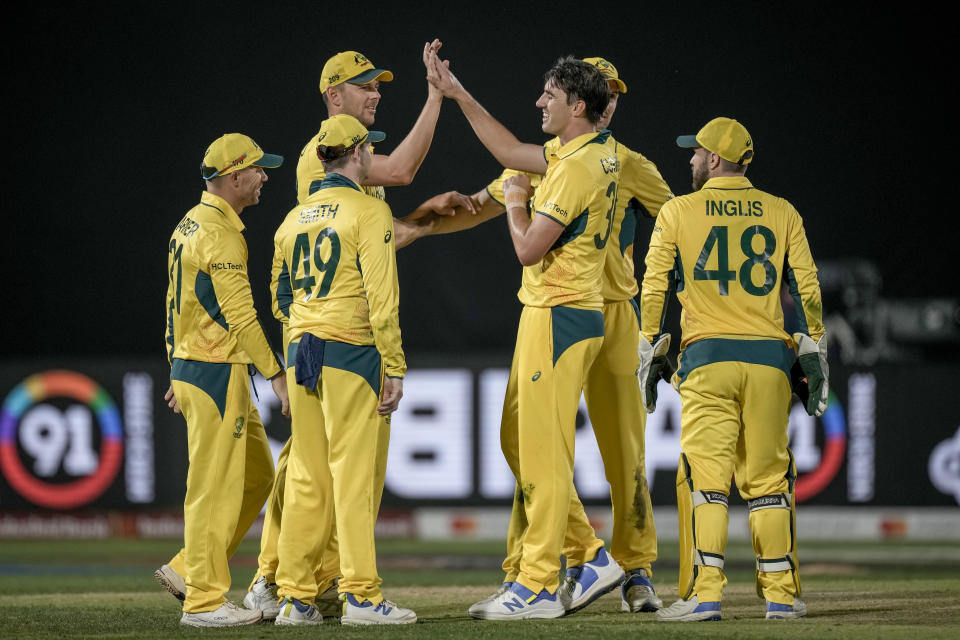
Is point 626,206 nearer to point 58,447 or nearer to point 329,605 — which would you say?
point 329,605

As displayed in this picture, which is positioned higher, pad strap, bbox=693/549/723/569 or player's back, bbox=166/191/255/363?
player's back, bbox=166/191/255/363

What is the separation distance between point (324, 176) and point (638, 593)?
2412 millimetres

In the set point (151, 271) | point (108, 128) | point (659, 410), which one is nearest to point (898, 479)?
point (659, 410)

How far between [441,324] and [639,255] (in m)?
1.82

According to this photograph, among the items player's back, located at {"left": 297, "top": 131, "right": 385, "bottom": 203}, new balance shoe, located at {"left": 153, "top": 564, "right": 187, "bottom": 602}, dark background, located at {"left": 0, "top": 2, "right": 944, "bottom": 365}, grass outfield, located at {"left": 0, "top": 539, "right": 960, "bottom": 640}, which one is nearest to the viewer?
grass outfield, located at {"left": 0, "top": 539, "right": 960, "bottom": 640}

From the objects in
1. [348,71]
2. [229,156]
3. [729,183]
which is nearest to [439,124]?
[348,71]

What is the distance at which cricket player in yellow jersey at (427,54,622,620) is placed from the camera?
5.44m

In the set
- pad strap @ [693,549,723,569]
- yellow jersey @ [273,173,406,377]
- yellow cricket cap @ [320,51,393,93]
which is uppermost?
yellow cricket cap @ [320,51,393,93]

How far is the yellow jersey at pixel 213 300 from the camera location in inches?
221

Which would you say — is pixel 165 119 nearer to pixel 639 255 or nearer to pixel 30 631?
pixel 639 255

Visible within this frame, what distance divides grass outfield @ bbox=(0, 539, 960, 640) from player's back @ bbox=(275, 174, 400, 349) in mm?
1250

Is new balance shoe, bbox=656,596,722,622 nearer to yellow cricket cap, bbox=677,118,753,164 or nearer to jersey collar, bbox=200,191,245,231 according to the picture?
yellow cricket cap, bbox=677,118,753,164

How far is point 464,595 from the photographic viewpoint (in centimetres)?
700

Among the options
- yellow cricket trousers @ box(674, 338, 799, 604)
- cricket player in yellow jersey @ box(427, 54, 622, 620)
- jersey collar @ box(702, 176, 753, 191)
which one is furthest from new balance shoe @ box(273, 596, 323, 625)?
jersey collar @ box(702, 176, 753, 191)
